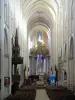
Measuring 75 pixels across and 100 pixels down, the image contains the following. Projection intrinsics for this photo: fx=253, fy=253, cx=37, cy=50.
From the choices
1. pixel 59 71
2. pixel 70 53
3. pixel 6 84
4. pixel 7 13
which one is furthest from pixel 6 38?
pixel 59 71

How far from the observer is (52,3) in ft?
141

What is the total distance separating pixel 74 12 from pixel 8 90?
30.6ft

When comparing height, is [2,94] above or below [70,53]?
below

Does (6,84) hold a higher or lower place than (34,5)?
lower

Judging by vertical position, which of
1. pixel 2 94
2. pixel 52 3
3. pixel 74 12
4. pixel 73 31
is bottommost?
pixel 2 94

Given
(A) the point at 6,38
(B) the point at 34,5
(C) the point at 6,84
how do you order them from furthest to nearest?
(B) the point at 34,5 < (A) the point at 6,38 < (C) the point at 6,84

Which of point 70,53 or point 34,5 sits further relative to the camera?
point 34,5

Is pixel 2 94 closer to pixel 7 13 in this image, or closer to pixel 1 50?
pixel 1 50

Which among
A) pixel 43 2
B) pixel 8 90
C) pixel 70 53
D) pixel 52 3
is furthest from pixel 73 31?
pixel 43 2

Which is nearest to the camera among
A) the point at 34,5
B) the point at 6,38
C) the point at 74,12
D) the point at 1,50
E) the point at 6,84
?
the point at 1,50

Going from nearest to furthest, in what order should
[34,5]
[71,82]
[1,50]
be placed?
[1,50]
[71,82]
[34,5]

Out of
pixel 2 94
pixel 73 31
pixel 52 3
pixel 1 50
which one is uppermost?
pixel 52 3

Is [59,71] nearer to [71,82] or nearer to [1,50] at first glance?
[71,82]

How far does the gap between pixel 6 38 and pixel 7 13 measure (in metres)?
2.18
